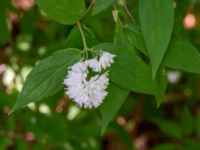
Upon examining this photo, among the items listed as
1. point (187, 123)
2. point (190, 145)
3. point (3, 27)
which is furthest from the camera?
point (187, 123)

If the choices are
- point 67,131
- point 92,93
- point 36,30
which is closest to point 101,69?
point 92,93

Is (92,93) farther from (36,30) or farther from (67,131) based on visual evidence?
(36,30)

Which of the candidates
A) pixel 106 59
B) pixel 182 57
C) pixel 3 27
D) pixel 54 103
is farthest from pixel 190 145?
pixel 106 59

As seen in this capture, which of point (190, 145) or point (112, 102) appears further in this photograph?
point (190, 145)

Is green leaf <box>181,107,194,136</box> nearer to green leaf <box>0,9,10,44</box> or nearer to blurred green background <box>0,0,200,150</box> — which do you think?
blurred green background <box>0,0,200,150</box>

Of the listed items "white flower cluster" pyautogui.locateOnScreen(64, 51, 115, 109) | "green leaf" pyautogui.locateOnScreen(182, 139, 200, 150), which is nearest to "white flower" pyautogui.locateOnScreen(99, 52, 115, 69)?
"white flower cluster" pyautogui.locateOnScreen(64, 51, 115, 109)

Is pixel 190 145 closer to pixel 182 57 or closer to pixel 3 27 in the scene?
pixel 3 27
